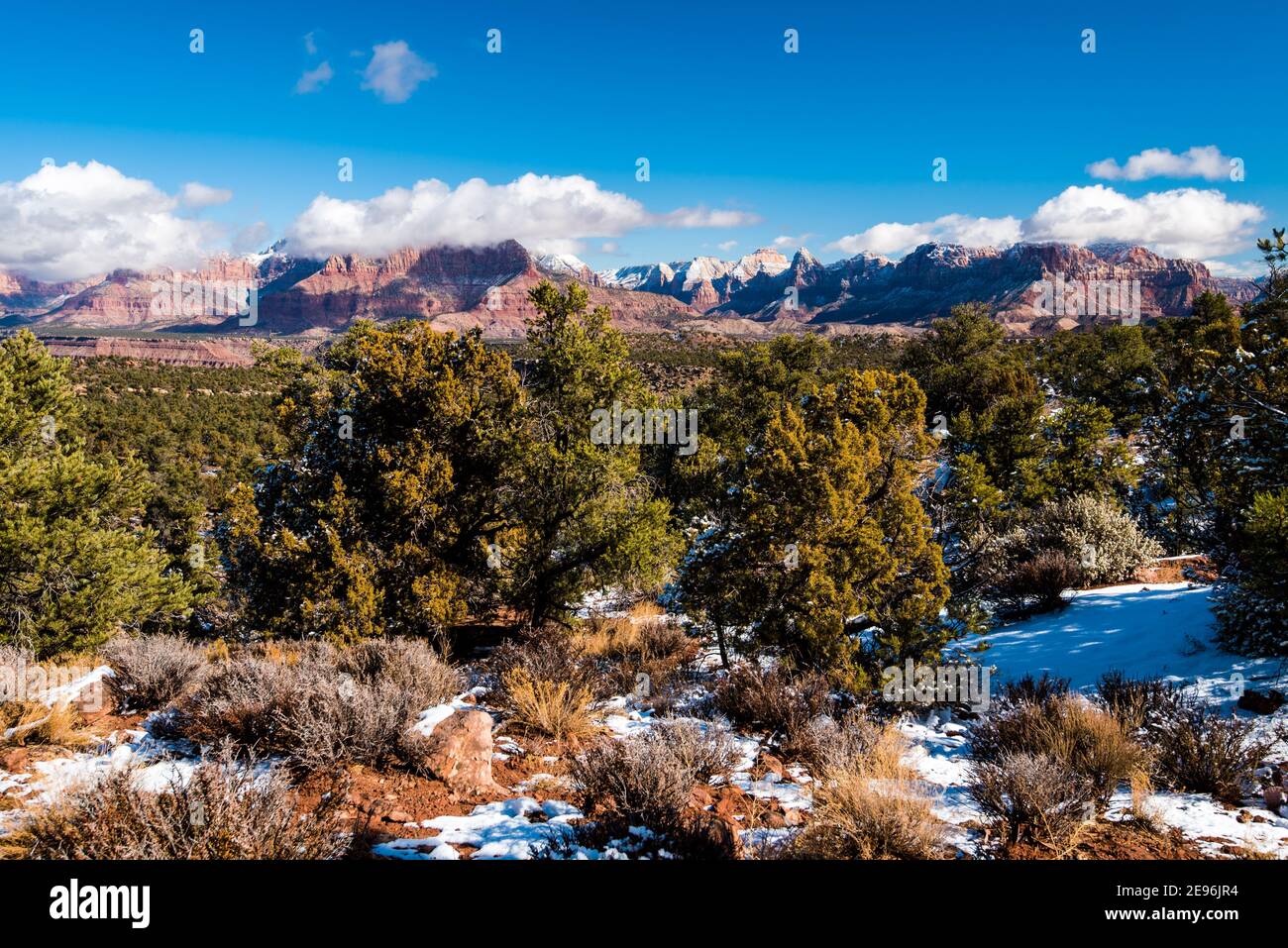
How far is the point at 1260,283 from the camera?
7652 millimetres

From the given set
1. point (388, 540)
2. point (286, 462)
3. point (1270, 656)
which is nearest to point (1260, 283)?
point (1270, 656)

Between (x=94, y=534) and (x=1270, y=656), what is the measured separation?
1755 cm

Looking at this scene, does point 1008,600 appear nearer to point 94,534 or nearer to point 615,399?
point 615,399

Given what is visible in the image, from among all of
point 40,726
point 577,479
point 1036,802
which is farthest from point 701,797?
point 577,479

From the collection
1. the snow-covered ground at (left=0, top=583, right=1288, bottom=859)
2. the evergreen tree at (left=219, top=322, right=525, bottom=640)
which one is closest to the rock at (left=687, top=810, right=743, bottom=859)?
the snow-covered ground at (left=0, top=583, right=1288, bottom=859)

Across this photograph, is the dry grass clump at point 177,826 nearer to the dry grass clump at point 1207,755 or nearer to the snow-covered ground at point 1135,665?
the snow-covered ground at point 1135,665

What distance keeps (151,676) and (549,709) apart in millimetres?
4528

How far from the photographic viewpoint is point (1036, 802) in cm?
423

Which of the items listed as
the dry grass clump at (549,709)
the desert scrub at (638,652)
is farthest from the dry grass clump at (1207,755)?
the dry grass clump at (549,709)

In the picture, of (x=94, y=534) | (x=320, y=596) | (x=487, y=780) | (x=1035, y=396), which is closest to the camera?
(x=487, y=780)

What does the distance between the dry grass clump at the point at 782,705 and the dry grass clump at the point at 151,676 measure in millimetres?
6134

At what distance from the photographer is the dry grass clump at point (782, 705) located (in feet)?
19.4

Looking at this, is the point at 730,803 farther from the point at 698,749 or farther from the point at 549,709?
the point at 549,709
